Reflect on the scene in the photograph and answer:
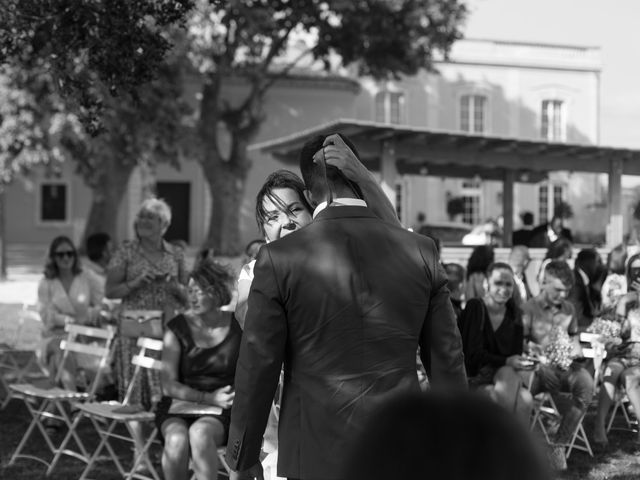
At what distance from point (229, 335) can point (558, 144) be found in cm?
1394

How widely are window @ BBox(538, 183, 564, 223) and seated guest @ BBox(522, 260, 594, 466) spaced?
121 ft

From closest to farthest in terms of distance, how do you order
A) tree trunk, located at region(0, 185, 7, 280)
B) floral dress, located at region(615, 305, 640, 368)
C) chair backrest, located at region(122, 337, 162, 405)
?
chair backrest, located at region(122, 337, 162, 405) < floral dress, located at region(615, 305, 640, 368) < tree trunk, located at region(0, 185, 7, 280)

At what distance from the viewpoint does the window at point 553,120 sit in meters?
44.3

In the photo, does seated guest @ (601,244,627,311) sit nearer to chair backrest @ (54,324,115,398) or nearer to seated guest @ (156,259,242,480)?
seated guest @ (156,259,242,480)

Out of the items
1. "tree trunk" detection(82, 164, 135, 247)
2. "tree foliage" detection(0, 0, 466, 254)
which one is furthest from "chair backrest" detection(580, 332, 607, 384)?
"tree trunk" detection(82, 164, 135, 247)

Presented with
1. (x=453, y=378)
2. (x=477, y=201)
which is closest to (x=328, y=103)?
(x=477, y=201)

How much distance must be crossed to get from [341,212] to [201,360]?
2.89m

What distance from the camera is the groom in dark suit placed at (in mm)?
2887

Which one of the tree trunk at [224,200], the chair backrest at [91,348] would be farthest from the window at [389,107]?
the chair backrest at [91,348]

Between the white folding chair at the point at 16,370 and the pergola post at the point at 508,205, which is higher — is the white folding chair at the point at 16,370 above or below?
below

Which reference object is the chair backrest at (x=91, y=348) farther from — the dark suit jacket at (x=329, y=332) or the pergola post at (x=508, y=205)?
the pergola post at (x=508, y=205)

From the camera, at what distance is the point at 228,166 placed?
29953 mm

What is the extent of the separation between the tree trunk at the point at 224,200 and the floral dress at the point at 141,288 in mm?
22269

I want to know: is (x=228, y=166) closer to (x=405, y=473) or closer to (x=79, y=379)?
(x=79, y=379)
